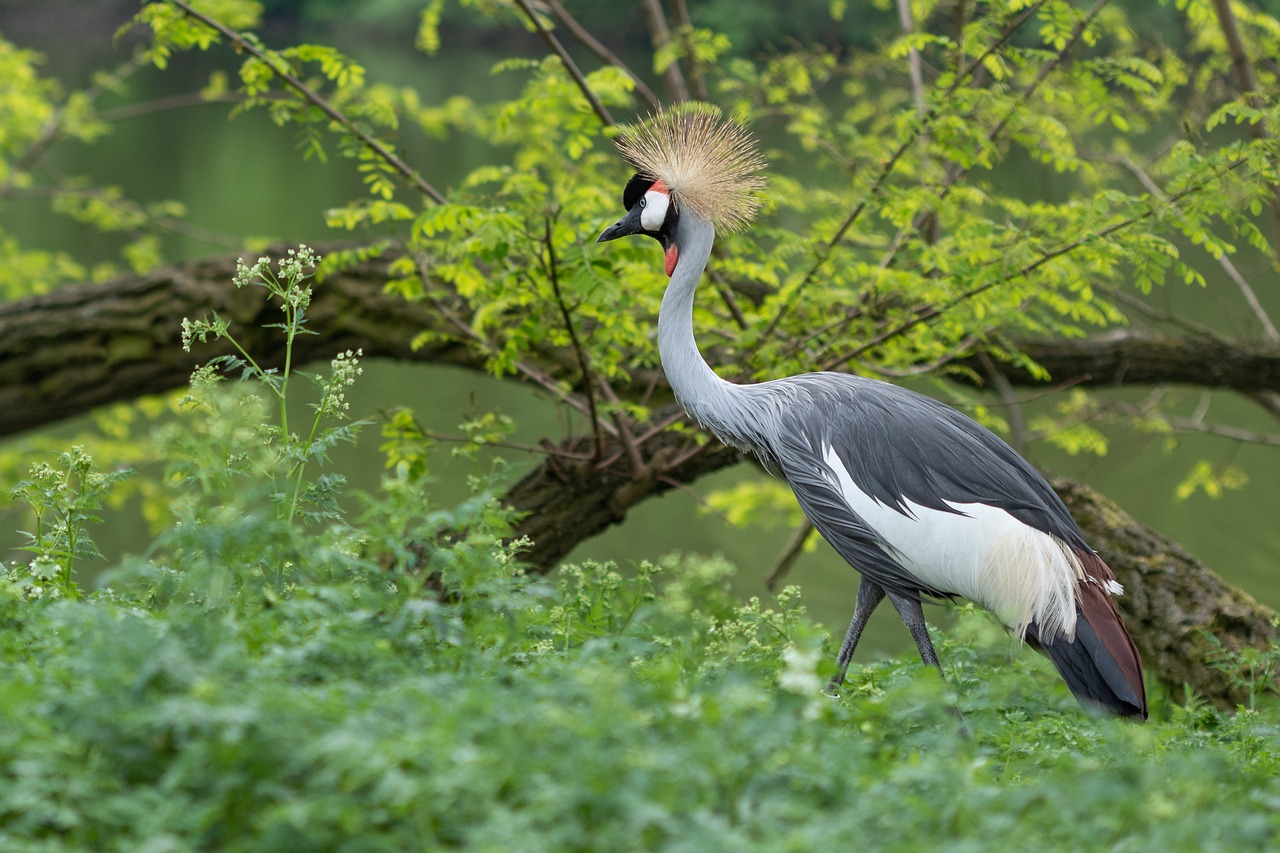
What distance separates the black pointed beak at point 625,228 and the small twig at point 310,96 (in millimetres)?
897

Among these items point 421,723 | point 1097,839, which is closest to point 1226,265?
point 1097,839

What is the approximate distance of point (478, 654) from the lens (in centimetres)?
274

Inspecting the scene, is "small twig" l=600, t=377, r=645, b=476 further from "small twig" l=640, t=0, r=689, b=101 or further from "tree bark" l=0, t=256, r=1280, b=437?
"small twig" l=640, t=0, r=689, b=101

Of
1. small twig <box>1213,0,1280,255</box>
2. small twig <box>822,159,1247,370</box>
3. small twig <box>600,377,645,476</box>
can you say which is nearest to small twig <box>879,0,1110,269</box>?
small twig <box>822,159,1247,370</box>

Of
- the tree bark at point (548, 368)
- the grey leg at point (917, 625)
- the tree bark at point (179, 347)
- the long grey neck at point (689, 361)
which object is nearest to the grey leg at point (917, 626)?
the grey leg at point (917, 625)

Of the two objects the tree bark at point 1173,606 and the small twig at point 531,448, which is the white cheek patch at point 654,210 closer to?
the small twig at point 531,448

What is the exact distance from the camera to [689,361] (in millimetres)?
4246

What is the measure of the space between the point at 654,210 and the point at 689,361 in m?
0.59

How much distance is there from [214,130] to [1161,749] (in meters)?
25.3

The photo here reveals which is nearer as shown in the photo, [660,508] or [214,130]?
[660,508]

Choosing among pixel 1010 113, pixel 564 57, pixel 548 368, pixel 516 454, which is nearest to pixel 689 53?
pixel 564 57

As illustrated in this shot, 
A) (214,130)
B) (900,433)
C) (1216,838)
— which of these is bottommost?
(1216,838)

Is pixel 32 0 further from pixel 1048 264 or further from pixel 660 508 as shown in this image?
pixel 1048 264

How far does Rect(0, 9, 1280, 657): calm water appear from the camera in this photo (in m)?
10.7
